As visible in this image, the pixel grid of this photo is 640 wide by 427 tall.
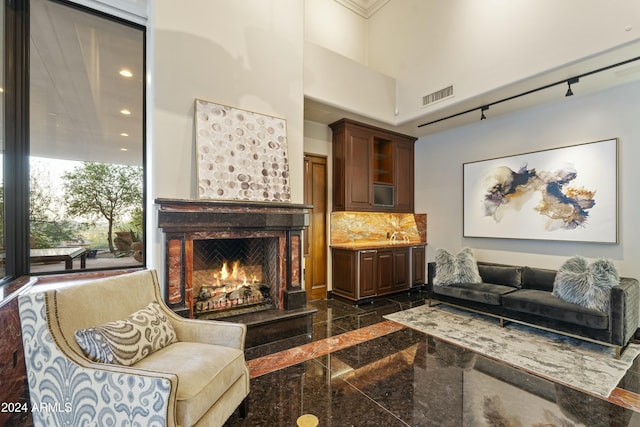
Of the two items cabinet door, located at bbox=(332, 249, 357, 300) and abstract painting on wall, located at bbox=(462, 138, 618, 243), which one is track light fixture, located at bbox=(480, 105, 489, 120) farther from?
cabinet door, located at bbox=(332, 249, 357, 300)

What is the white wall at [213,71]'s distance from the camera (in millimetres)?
2979

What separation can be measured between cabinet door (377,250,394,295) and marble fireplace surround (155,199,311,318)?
6.12 ft

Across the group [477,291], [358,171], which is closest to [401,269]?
[477,291]

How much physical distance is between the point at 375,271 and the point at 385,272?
26cm

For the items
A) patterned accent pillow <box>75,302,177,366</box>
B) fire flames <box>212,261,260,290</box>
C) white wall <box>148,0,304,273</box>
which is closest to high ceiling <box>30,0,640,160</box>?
white wall <box>148,0,304,273</box>

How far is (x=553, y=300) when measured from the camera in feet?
11.3

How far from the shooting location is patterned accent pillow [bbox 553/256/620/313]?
10.2 feet

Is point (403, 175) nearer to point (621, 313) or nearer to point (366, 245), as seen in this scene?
point (366, 245)

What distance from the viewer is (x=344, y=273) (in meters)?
4.95

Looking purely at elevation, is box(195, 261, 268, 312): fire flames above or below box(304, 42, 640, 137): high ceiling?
below

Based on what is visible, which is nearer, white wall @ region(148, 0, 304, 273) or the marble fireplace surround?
the marble fireplace surround

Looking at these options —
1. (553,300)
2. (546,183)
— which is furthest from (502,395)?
(546,183)

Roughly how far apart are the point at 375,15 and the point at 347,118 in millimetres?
2481

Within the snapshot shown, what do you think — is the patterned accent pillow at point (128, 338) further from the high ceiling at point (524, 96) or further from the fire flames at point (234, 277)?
the high ceiling at point (524, 96)
